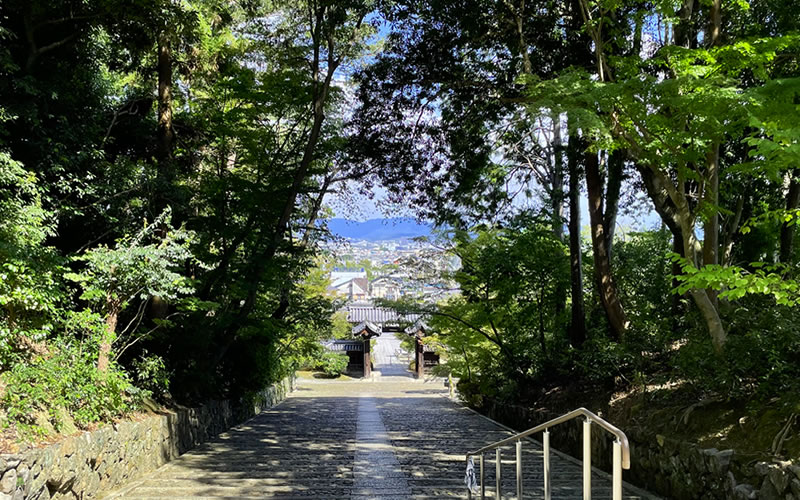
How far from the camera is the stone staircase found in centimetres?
649

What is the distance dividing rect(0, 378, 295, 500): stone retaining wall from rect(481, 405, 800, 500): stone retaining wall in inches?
185

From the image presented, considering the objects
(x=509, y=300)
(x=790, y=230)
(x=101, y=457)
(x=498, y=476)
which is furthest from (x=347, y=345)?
(x=498, y=476)

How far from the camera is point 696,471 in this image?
6.02 meters

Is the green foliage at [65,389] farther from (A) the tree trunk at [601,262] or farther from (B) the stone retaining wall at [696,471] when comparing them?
(A) the tree trunk at [601,262]

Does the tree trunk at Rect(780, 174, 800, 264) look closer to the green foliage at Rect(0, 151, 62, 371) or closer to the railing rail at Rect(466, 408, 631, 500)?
the railing rail at Rect(466, 408, 631, 500)

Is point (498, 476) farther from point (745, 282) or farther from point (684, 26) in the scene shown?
point (684, 26)

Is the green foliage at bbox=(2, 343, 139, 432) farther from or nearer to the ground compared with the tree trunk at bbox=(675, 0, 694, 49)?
nearer to the ground

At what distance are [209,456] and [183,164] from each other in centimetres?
678

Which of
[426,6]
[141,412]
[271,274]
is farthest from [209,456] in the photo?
[426,6]

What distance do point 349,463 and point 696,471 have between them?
4.60 m

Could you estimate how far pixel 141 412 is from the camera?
28.3 ft

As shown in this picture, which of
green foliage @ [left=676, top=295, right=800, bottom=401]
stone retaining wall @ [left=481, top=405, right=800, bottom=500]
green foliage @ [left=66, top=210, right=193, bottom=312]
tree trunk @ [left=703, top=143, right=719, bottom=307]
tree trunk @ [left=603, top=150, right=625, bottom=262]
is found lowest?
stone retaining wall @ [left=481, top=405, right=800, bottom=500]

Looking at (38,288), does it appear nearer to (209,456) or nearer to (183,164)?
(209,456)

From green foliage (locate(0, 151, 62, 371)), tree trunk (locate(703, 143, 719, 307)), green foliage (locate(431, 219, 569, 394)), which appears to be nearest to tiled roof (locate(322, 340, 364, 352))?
green foliage (locate(431, 219, 569, 394))
